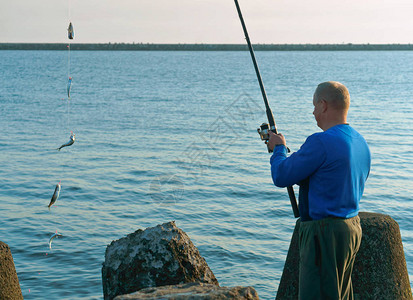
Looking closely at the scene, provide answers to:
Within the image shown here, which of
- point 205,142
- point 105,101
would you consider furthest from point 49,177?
point 105,101

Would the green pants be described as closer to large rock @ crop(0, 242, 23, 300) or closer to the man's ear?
the man's ear

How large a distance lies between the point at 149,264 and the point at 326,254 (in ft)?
6.13

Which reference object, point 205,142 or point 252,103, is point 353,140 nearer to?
point 205,142

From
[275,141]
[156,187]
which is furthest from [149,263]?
[156,187]

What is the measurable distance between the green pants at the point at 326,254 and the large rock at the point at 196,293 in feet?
1.25

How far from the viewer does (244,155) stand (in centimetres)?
1770

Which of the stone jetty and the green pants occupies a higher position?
the green pants

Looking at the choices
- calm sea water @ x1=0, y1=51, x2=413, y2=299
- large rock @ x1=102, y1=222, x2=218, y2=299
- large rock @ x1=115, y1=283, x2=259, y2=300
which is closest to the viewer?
large rock @ x1=115, y1=283, x2=259, y2=300

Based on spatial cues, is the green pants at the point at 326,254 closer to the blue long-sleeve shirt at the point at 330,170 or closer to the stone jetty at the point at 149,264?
the blue long-sleeve shirt at the point at 330,170

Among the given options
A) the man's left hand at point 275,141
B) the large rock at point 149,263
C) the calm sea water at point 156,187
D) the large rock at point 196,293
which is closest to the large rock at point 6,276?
the large rock at point 149,263

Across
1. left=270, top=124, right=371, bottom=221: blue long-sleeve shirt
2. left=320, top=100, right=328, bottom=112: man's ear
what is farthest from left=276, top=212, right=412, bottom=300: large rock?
left=320, top=100, right=328, bottom=112: man's ear

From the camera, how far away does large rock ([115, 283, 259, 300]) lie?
3657mm

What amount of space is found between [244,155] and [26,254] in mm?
9560

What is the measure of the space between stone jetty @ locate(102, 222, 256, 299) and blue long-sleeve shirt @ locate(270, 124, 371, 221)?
64.8 inches
